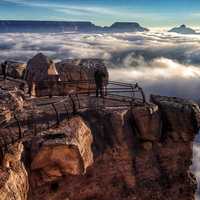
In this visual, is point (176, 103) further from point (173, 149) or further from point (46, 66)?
point (46, 66)

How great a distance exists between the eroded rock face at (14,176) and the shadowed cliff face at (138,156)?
2.49 meters

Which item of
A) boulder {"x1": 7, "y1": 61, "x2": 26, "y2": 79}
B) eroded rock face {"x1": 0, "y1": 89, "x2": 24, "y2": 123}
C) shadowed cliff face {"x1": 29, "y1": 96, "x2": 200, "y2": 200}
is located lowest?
shadowed cliff face {"x1": 29, "y1": 96, "x2": 200, "y2": 200}

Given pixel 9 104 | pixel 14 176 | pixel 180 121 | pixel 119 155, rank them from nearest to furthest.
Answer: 1. pixel 14 176
2. pixel 119 155
3. pixel 9 104
4. pixel 180 121

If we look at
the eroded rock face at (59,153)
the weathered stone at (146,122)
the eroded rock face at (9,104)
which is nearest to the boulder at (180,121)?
the weathered stone at (146,122)

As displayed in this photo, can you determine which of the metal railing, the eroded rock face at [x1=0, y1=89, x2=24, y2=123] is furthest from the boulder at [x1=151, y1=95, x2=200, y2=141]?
the eroded rock face at [x1=0, y1=89, x2=24, y2=123]

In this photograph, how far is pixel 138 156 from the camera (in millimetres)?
32281

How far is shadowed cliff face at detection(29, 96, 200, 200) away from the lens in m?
30.1

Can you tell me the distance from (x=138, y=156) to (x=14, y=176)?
41.8ft

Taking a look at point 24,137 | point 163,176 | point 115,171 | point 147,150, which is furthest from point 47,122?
point 163,176

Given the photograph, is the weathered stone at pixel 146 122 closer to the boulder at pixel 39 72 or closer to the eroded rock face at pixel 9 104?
the eroded rock face at pixel 9 104

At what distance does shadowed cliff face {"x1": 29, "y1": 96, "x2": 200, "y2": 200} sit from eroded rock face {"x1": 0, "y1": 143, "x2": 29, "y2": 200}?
249cm

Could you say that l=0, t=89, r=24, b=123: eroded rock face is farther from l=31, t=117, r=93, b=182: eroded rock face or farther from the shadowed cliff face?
the shadowed cliff face

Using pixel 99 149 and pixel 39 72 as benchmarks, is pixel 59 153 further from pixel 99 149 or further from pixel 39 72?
pixel 39 72

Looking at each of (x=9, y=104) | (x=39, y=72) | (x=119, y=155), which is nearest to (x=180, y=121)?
(x=119, y=155)
